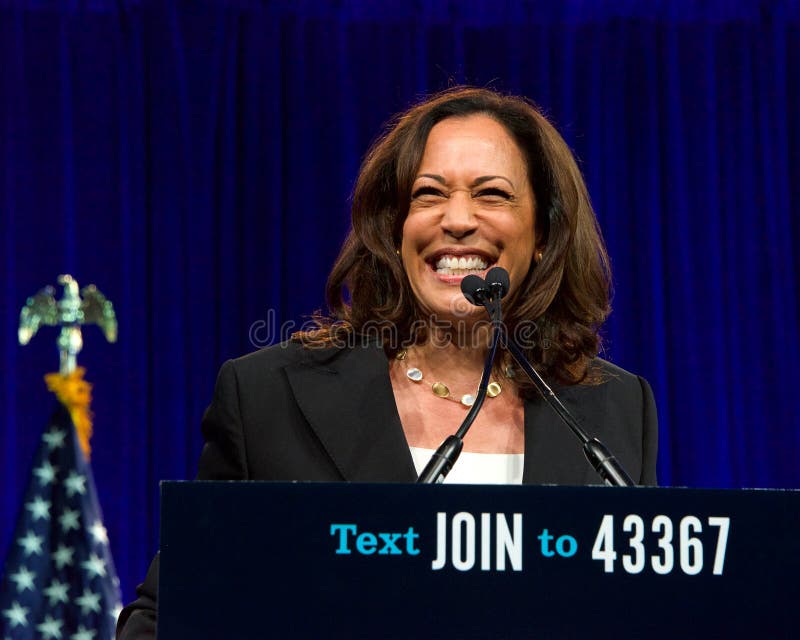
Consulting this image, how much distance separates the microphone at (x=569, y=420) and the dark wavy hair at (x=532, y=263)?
39cm

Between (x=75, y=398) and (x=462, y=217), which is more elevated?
(x=462, y=217)

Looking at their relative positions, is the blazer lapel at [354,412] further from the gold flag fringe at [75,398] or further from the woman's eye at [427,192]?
the gold flag fringe at [75,398]

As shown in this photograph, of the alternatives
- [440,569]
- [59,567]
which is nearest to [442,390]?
[440,569]

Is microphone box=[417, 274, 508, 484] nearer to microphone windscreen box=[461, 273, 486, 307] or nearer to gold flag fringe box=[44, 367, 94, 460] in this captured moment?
microphone windscreen box=[461, 273, 486, 307]

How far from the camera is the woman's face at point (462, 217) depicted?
5.82ft

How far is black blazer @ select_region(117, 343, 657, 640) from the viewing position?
159 cm

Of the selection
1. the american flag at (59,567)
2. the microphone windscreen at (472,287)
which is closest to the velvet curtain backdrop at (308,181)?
the american flag at (59,567)

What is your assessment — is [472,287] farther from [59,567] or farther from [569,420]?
[59,567]

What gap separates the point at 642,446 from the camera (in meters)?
1.78

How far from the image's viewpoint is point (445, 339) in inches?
72.9

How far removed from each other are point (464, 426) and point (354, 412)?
1.51 ft

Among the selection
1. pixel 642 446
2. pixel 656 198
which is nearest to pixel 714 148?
pixel 656 198

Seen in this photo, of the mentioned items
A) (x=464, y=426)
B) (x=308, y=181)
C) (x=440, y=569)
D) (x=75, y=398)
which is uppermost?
(x=308, y=181)

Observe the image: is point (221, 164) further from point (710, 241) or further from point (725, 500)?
point (725, 500)
